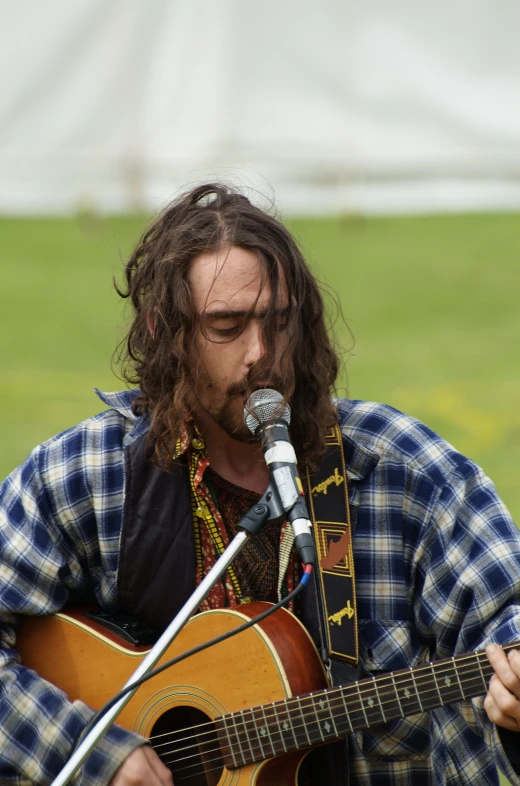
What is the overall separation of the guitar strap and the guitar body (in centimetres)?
7

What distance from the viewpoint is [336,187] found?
10680mm

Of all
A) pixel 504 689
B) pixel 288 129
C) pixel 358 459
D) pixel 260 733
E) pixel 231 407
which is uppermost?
pixel 231 407

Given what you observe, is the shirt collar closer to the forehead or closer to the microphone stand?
the forehead

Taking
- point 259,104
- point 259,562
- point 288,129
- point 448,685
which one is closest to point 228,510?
point 259,562

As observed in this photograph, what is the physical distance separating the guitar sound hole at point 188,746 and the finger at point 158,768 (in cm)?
5

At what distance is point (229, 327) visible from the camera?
2990 mm

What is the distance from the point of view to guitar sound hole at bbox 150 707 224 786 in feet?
9.73

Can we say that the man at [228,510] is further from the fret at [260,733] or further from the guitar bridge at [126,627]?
the fret at [260,733]

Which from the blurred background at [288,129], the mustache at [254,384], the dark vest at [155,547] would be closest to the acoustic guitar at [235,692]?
the dark vest at [155,547]

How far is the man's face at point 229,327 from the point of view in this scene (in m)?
2.97

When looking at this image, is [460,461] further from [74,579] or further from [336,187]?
[336,187]

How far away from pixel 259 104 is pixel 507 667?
27.3 ft

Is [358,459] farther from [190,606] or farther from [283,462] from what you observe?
[190,606]

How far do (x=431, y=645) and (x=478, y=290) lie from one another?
6.61m
